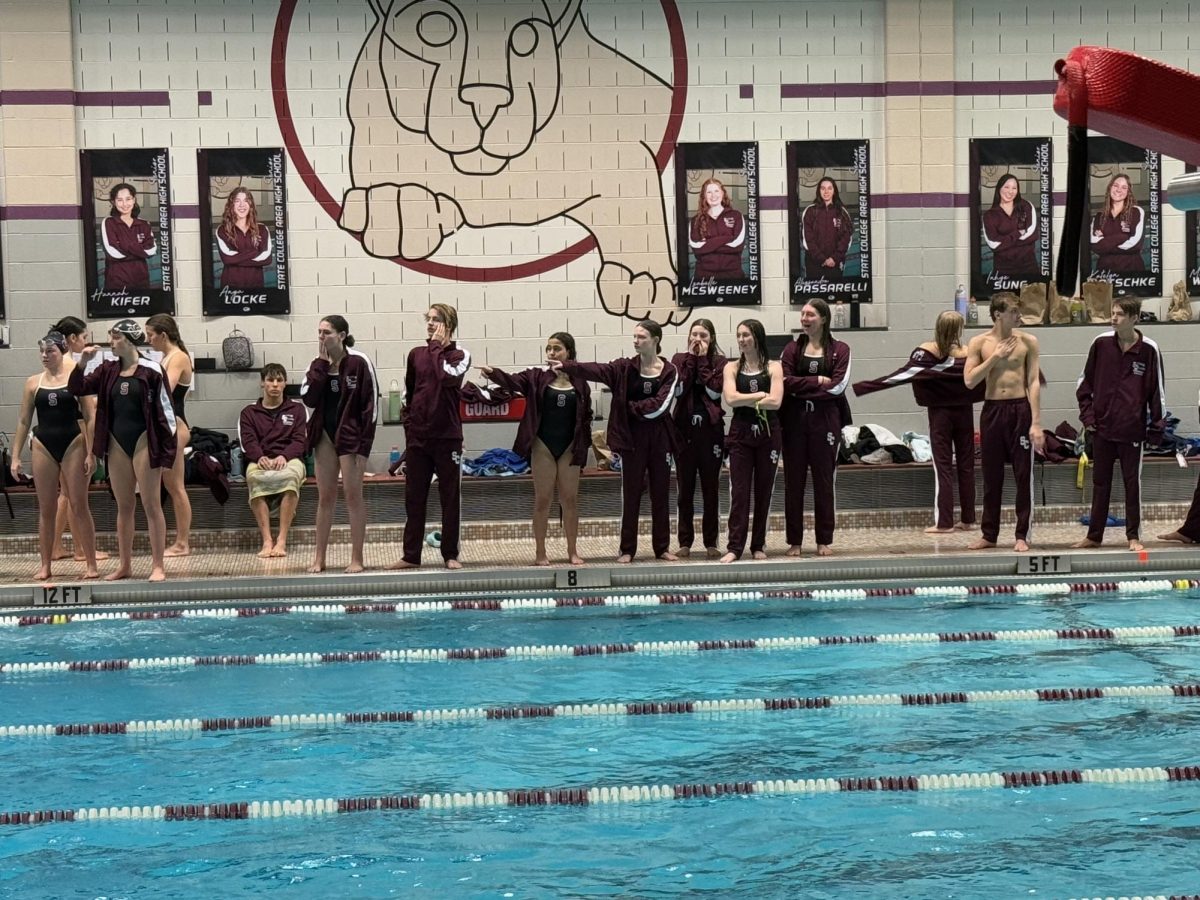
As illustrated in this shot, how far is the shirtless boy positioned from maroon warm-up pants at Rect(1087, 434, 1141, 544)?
1.44ft

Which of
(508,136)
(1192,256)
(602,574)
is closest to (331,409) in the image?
(602,574)

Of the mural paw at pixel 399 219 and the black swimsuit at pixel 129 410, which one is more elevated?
the mural paw at pixel 399 219

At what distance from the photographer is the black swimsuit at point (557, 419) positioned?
10.1m

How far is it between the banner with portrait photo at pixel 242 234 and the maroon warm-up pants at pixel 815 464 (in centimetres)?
501

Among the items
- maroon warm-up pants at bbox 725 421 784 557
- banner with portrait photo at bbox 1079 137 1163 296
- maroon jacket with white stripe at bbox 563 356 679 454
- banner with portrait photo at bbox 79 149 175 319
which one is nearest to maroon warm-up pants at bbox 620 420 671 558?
maroon jacket with white stripe at bbox 563 356 679 454

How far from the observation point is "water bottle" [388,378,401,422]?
13336 millimetres

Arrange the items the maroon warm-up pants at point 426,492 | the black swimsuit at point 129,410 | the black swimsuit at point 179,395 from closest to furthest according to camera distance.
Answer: the black swimsuit at point 129,410 < the maroon warm-up pants at point 426,492 < the black swimsuit at point 179,395

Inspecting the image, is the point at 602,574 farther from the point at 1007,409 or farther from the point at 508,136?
the point at 508,136

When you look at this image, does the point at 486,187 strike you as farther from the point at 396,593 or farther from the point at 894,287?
the point at 396,593

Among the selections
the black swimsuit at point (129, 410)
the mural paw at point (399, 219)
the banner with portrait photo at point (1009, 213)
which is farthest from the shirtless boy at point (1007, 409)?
the black swimsuit at point (129, 410)

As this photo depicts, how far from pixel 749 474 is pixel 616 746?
445cm

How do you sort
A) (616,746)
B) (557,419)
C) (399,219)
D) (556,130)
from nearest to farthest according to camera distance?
(616,746), (557,419), (399,219), (556,130)

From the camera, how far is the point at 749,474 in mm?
10469

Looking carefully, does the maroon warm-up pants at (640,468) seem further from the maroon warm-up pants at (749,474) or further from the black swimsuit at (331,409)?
the black swimsuit at (331,409)
